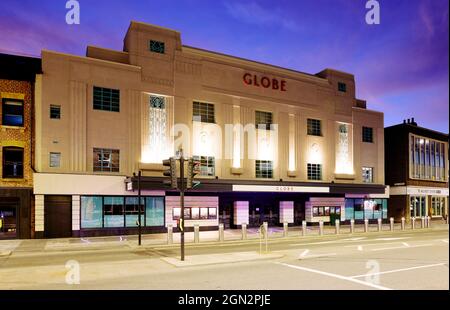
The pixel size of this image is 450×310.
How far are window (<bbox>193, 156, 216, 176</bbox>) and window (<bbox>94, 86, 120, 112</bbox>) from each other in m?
7.39

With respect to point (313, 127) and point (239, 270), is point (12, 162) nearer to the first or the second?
point (239, 270)

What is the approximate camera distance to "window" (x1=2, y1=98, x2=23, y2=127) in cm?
2472

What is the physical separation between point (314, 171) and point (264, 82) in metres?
9.44

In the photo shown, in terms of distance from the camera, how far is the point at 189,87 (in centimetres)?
3023

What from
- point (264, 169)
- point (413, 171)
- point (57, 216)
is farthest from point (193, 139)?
point (413, 171)

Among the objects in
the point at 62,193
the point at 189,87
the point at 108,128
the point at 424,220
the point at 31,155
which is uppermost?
the point at 189,87

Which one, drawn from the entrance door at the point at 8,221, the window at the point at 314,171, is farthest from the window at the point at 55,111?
the window at the point at 314,171

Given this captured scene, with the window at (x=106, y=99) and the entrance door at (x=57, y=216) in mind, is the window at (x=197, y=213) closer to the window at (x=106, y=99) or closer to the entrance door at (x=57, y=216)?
the entrance door at (x=57, y=216)

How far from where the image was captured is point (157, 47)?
96.5 feet

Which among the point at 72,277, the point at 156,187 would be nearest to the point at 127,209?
the point at 156,187

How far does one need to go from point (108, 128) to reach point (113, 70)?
4153 millimetres

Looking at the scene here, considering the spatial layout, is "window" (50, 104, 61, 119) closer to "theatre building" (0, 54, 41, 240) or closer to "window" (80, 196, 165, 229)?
"theatre building" (0, 54, 41, 240)
